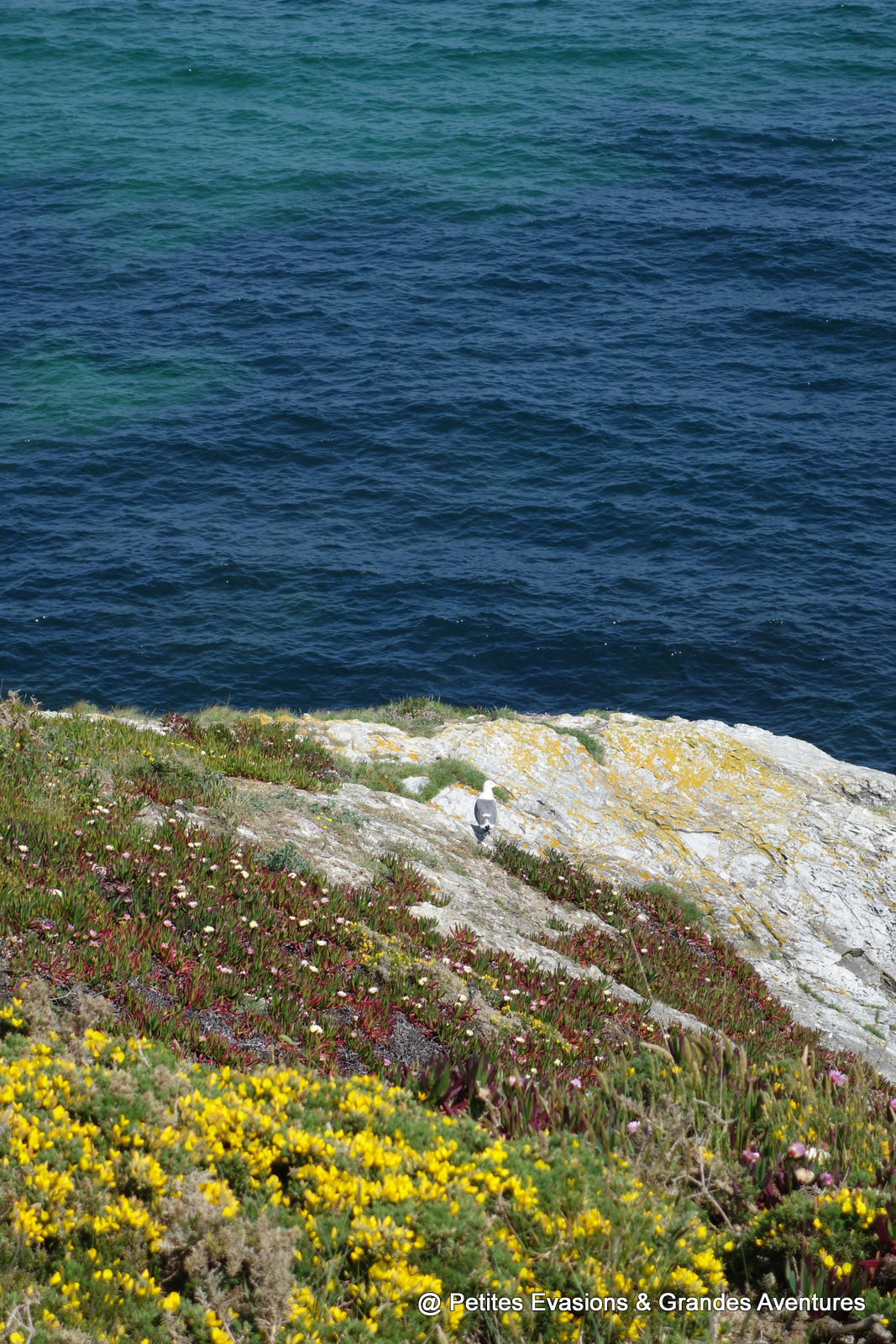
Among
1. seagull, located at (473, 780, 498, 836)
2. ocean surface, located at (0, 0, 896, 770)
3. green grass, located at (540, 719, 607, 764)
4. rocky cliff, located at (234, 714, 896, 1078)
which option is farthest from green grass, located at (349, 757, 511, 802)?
ocean surface, located at (0, 0, 896, 770)

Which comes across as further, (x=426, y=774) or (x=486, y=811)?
(x=426, y=774)

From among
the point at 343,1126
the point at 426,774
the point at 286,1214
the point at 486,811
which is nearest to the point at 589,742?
the point at 426,774

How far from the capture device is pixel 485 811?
17.0 metres

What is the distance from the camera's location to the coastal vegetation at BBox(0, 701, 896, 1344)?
5.68 meters

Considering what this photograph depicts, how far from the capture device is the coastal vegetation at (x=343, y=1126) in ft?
18.6

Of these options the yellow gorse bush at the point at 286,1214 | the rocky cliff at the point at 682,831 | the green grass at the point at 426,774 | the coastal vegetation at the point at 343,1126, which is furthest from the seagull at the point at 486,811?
the yellow gorse bush at the point at 286,1214

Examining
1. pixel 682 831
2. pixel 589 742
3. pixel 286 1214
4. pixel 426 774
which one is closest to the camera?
pixel 286 1214

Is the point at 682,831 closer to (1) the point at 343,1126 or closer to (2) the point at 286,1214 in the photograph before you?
(1) the point at 343,1126

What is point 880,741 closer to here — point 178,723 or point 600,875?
point 600,875

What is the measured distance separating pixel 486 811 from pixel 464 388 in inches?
1309

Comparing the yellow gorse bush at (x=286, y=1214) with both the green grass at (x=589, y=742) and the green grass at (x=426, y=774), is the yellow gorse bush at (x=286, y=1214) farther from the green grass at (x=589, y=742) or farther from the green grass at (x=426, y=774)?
the green grass at (x=589, y=742)

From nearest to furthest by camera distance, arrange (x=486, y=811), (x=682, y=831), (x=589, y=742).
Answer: (x=486, y=811) < (x=682, y=831) < (x=589, y=742)

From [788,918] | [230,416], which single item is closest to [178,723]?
[788,918]

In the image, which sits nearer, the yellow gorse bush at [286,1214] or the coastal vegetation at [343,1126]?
the yellow gorse bush at [286,1214]
